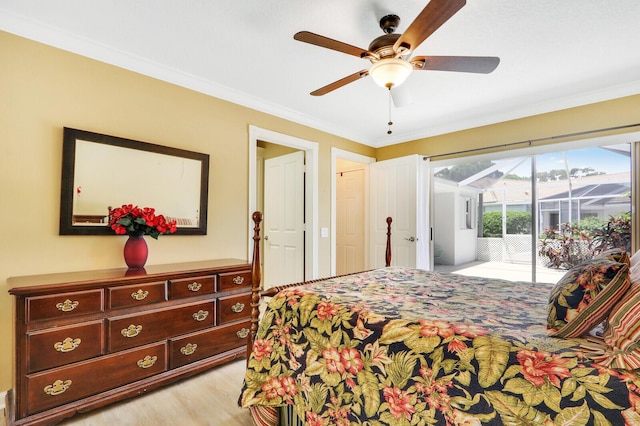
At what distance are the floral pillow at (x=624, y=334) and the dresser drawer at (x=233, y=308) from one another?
7.68 ft

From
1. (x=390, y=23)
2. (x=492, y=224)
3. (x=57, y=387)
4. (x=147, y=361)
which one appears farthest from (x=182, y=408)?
(x=492, y=224)

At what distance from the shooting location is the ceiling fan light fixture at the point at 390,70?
1815mm

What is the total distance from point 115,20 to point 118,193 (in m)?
1.22

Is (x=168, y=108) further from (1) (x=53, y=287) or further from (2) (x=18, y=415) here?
(2) (x=18, y=415)

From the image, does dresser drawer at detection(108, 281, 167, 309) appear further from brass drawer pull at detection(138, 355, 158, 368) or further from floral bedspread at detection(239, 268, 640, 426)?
floral bedspread at detection(239, 268, 640, 426)

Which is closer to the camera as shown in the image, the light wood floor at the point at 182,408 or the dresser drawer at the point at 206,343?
the light wood floor at the point at 182,408

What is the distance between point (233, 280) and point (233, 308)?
0.80ft

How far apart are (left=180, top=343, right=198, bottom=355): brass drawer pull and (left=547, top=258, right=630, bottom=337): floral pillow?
7.54ft

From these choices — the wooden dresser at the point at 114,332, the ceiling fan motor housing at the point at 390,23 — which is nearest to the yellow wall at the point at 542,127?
the ceiling fan motor housing at the point at 390,23

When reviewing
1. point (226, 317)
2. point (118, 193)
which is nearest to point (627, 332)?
point (226, 317)

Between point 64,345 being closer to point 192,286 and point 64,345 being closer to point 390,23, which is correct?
point 192,286

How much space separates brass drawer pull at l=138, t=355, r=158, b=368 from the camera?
2.10 m

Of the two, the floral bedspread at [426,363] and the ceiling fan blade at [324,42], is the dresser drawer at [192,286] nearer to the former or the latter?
the floral bedspread at [426,363]

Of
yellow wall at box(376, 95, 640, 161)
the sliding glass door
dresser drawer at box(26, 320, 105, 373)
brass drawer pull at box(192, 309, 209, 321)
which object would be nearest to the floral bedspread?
brass drawer pull at box(192, 309, 209, 321)
